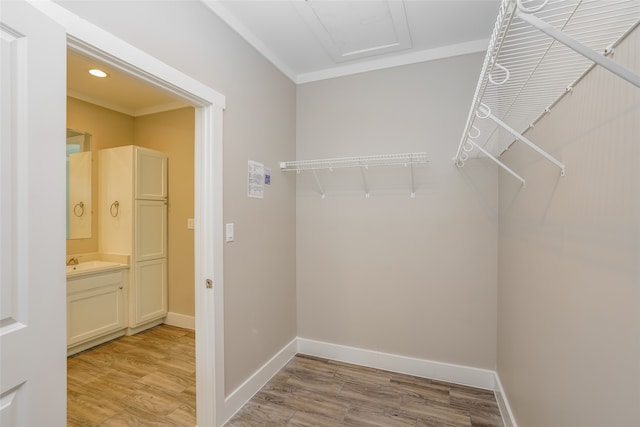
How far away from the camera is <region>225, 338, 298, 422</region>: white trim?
197 cm

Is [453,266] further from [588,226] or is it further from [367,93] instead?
[367,93]

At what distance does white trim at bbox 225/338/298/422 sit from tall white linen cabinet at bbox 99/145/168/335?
5.92ft

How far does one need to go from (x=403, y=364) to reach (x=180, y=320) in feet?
8.48

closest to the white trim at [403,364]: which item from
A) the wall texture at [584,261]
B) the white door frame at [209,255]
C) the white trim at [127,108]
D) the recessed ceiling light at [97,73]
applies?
the wall texture at [584,261]

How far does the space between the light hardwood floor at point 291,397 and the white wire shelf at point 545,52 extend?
63.8 inches

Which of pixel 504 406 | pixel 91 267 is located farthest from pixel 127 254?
pixel 504 406

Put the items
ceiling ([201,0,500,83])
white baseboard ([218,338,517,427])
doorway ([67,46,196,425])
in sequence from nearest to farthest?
ceiling ([201,0,500,83])
white baseboard ([218,338,517,427])
doorway ([67,46,196,425])

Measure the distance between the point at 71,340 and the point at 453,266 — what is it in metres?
3.44

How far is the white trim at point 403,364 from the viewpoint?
7.45 ft

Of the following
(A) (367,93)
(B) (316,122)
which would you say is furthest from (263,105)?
(A) (367,93)

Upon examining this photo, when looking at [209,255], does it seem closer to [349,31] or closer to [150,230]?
[349,31]

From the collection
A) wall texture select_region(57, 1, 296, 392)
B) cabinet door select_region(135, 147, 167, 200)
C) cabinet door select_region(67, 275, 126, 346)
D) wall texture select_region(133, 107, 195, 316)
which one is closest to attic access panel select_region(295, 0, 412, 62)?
wall texture select_region(57, 1, 296, 392)

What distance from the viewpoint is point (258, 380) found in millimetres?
2240

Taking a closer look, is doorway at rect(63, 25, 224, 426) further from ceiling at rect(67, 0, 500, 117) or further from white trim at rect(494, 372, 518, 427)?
white trim at rect(494, 372, 518, 427)
